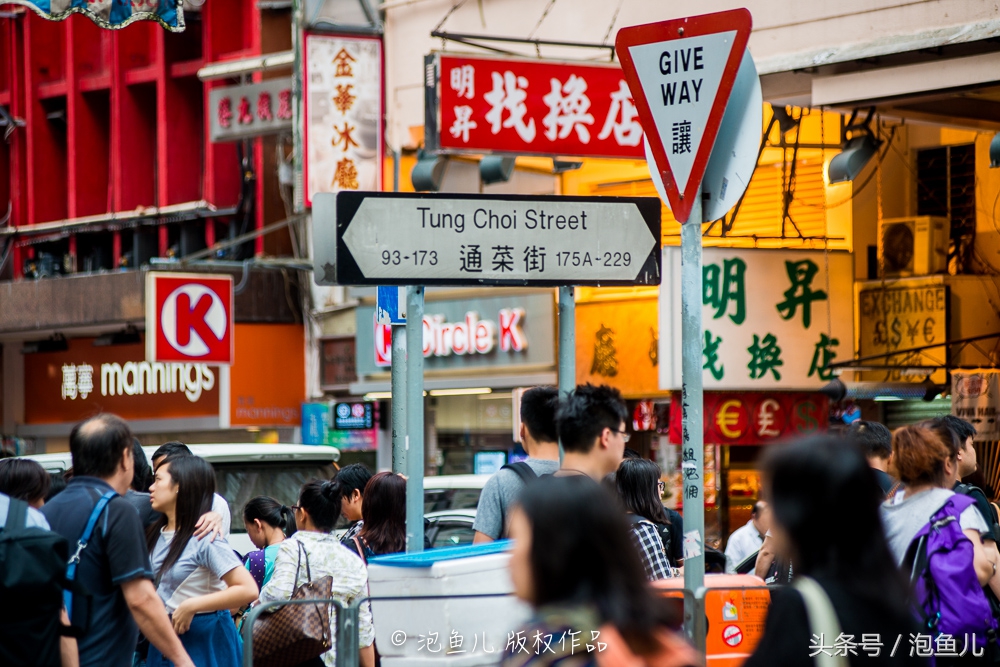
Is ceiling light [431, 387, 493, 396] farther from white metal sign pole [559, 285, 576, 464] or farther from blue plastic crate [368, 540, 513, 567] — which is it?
blue plastic crate [368, 540, 513, 567]

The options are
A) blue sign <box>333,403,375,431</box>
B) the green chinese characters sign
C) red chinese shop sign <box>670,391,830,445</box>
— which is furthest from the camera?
blue sign <box>333,403,375,431</box>

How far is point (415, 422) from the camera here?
564 cm

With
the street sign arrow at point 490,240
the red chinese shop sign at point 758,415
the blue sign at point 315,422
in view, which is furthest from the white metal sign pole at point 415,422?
the blue sign at point 315,422

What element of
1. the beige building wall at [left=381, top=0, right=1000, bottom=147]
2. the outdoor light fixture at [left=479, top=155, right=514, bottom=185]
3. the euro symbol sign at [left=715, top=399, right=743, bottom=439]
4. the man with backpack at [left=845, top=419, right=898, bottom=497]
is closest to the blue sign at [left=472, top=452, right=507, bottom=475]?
the beige building wall at [left=381, top=0, right=1000, bottom=147]

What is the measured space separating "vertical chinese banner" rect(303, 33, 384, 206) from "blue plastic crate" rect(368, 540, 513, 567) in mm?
11300

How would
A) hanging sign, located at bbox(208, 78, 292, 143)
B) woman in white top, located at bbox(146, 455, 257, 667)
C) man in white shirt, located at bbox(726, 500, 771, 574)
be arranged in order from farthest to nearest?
hanging sign, located at bbox(208, 78, 292, 143) → man in white shirt, located at bbox(726, 500, 771, 574) → woman in white top, located at bbox(146, 455, 257, 667)

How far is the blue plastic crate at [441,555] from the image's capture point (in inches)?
188

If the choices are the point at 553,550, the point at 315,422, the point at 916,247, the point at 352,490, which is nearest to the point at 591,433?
the point at 553,550

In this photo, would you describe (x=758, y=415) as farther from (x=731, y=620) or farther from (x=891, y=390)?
(x=731, y=620)

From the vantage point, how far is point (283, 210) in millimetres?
20344

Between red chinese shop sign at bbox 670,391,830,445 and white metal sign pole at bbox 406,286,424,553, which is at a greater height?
white metal sign pole at bbox 406,286,424,553

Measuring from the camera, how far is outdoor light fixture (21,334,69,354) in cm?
2346

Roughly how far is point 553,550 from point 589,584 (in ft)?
0.33

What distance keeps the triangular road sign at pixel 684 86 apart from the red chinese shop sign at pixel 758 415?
8719 millimetres
